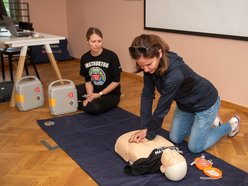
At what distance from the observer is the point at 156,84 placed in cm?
184

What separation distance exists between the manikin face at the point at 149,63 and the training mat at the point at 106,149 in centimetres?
64

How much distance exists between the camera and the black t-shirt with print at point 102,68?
111 inches

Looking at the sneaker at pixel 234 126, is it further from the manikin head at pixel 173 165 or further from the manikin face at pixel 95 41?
the manikin face at pixel 95 41

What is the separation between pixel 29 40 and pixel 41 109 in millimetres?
671

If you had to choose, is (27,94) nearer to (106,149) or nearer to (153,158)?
(106,149)

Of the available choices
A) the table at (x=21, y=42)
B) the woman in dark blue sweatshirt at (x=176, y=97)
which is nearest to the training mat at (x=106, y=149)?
the woman in dark blue sweatshirt at (x=176, y=97)

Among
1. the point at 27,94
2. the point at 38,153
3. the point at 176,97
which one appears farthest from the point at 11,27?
the point at 176,97

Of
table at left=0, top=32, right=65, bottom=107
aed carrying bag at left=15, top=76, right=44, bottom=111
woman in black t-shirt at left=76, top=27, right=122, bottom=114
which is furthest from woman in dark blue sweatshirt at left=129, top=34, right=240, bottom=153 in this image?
table at left=0, top=32, right=65, bottom=107

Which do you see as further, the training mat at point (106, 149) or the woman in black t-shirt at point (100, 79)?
the woman in black t-shirt at point (100, 79)

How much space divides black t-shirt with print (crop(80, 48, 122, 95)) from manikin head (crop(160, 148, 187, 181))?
126cm

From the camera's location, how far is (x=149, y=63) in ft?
5.24

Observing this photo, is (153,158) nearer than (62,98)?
Yes

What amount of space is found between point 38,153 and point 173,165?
3.15ft

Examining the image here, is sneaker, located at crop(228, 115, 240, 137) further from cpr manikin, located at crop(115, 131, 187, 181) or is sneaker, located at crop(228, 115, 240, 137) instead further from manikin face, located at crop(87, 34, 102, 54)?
manikin face, located at crop(87, 34, 102, 54)
